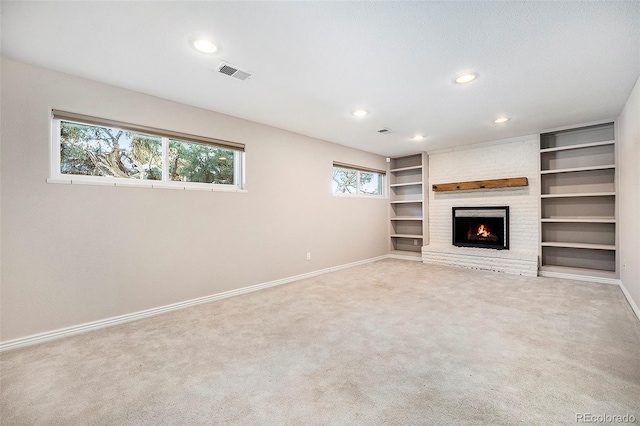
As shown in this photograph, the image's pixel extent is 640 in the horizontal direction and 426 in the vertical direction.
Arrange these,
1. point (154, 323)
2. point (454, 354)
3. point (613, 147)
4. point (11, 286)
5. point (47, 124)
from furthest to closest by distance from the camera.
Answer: point (613, 147)
point (154, 323)
point (47, 124)
point (11, 286)
point (454, 354)

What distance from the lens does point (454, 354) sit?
2.17 meters

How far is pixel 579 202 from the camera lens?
461cm

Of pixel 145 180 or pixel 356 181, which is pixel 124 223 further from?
pixel 356 181

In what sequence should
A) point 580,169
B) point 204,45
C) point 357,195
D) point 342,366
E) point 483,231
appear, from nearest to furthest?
1. point 342,366
2. point 204,45
3. point 580,169
4. point 483,231
5. point 357,195

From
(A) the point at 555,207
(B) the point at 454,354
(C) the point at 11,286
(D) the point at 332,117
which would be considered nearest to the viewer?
(B) the point at 454,354

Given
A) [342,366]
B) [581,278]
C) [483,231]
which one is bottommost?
[342,366]

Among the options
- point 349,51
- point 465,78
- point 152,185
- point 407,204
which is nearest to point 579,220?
point 407,204

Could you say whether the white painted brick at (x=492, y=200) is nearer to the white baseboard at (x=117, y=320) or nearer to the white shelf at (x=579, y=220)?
the white shelf at (x=579, y=220)

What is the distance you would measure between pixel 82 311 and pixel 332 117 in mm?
3518

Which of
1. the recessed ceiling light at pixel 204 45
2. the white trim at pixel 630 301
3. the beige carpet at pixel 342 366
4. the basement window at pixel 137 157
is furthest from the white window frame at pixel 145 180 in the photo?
the white trim at pixel 630 301

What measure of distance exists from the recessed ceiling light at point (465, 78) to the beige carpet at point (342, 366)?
7.86 feet

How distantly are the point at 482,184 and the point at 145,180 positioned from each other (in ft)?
18.2

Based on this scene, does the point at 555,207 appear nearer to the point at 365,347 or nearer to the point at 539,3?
the point at 539,3

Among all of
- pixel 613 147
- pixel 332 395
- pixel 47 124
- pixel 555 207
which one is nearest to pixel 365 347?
pixel 332 395
